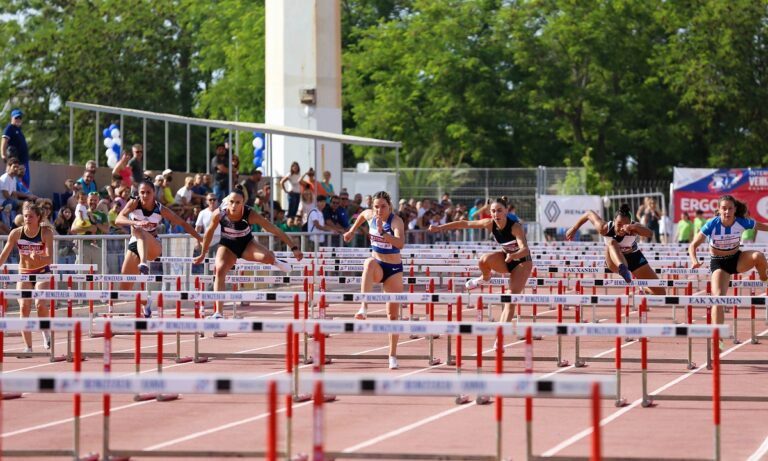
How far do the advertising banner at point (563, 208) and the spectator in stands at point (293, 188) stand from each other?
13.2 meters

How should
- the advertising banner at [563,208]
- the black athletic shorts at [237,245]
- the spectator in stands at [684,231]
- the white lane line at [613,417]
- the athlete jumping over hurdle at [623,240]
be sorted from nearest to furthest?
the white lane line at [613,417]
the black athletic shorts at [237,245]
the athlete jumping over hurdle at [623,240]
the spectator in stands at [684,231]
the advertising banner at [563,208]

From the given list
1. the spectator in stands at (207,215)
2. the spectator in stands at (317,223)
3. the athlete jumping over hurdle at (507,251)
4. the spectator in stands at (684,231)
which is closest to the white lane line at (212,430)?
the athlete jumping over hurdle at (507,251)

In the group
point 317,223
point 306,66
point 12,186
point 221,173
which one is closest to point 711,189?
point 306,66

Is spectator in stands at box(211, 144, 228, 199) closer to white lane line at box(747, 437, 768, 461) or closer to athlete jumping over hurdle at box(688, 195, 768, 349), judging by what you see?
athlete jumping over hurdle at box(688, 195, 768, 349)

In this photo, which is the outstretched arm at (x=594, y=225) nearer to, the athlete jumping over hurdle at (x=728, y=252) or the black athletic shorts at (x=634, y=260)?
the black athletic shorts at (x=634, y=260)

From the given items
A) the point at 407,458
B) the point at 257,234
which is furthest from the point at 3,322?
the point at 257,234

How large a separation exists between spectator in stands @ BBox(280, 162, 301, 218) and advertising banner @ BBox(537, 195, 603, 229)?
521 inches

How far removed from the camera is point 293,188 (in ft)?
107

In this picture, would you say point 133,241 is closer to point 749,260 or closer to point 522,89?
point 749,260

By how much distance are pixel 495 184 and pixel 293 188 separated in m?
18.4

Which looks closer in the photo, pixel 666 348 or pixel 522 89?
pixel 666 348

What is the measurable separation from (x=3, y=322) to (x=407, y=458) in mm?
3168

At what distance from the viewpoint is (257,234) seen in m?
27.5

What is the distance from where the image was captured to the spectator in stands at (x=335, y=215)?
32281 mm
